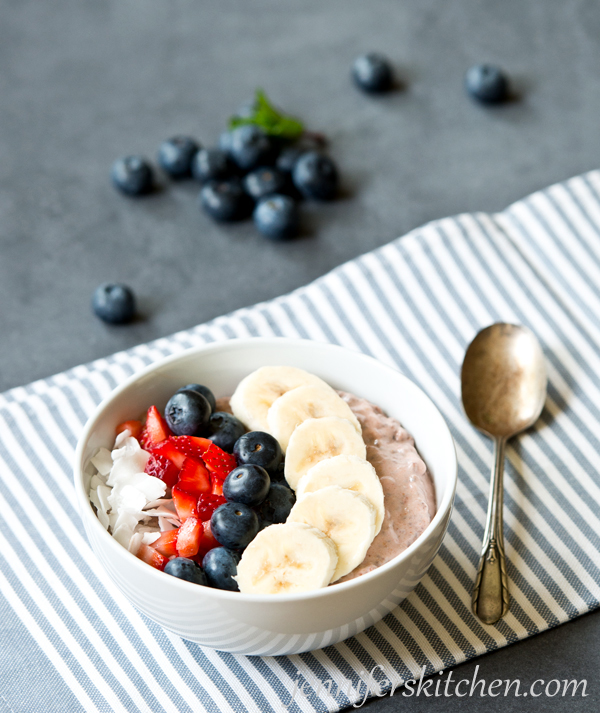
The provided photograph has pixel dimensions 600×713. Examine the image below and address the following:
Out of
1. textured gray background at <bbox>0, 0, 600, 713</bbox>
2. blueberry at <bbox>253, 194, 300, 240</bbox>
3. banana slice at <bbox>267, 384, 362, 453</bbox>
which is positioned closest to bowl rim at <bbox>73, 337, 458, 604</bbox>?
banana slice at <bbox>267, 384, 362, 453</bbox>

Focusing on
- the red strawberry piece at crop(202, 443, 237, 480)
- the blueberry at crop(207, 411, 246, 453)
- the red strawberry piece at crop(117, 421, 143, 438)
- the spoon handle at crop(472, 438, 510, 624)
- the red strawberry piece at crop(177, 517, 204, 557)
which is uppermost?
the red strawberry piece at crop(117, 421, 143, 438)

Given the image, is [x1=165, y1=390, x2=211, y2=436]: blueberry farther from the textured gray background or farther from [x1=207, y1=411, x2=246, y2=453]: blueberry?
the textured gray background

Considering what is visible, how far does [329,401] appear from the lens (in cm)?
133

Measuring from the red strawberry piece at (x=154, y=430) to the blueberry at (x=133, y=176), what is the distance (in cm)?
122

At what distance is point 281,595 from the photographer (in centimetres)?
101

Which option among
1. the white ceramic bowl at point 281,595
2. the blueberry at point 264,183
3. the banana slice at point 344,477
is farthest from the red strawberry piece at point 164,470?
the blueberry at point 264,183

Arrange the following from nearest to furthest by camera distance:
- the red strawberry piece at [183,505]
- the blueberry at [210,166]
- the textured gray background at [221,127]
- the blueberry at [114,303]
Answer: the red strawberry piece at [183,505], the blueberry at [114,303], the textured gray background at [221,127], the blueberry at [210,166]

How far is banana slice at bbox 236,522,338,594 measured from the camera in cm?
107

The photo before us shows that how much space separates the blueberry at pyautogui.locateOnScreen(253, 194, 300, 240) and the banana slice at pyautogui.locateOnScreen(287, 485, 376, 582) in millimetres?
1215

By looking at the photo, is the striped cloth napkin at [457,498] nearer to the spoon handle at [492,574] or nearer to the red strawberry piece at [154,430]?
the spoon handle at [492,574]

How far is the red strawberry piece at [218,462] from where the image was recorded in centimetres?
124

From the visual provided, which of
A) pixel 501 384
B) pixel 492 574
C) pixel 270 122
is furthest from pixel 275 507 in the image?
pixel 270 122

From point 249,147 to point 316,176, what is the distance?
258 mm

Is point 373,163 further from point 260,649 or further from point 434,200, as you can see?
point 260,649
